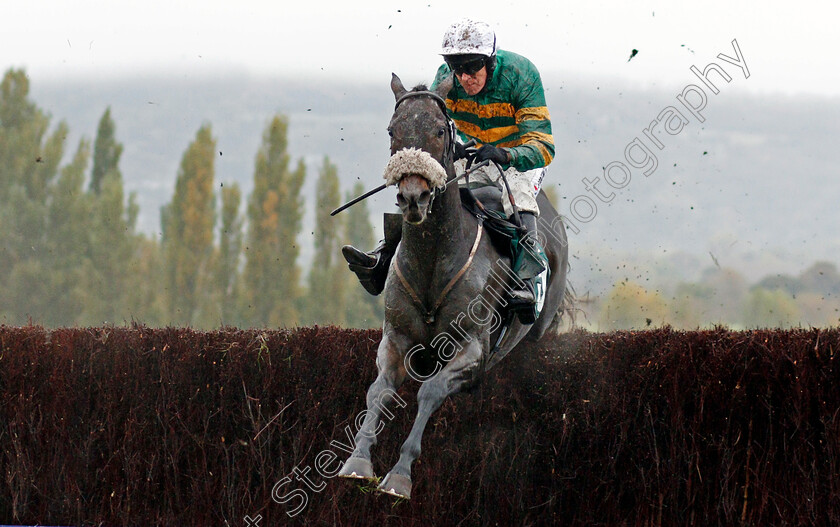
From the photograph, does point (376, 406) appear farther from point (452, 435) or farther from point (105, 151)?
point (105, 151)

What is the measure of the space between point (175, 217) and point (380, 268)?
79.9ft

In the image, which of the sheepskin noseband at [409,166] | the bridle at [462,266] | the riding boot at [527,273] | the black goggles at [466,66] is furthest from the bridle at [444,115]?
the riding boot at [527,273]

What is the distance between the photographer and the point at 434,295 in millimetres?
5840

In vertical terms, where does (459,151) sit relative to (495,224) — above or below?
above

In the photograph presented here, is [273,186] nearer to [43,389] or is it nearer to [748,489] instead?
[43,389]

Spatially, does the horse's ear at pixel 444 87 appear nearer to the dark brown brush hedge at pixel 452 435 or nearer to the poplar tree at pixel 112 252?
the dark brown brush hedge at pixel 452 435

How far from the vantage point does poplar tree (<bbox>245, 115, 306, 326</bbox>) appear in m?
28.9

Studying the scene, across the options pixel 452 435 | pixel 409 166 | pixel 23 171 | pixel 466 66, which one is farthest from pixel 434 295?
pixel 23 171

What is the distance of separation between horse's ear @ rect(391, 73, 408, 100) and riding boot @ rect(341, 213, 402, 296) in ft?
3.61

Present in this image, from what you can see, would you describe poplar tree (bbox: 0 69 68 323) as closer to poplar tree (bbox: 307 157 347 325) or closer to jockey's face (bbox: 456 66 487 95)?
poplar tree (bbox: 307 157 347 325)

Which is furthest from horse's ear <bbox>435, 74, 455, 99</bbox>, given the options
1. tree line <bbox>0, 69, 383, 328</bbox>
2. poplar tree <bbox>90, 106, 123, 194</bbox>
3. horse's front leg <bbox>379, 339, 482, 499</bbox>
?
poplar tree <bbox>90, 106, 123, 194</bbox>

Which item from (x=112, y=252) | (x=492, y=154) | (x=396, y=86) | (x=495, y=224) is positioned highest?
(x=112, y=252)

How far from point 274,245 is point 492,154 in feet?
78.1

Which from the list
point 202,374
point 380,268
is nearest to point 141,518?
point 202,374
